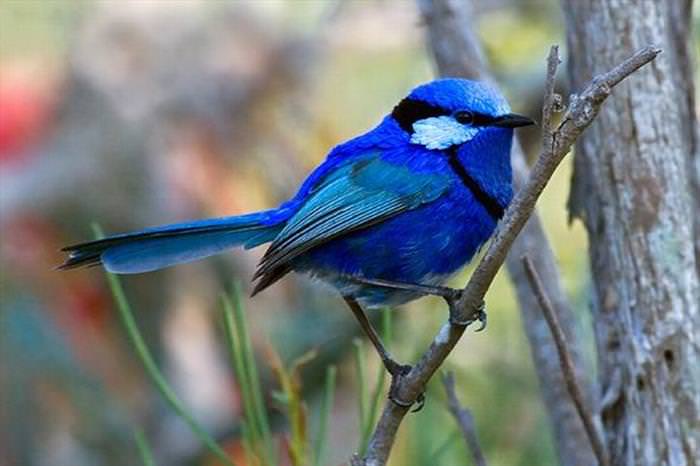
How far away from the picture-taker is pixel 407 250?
95.8 inches

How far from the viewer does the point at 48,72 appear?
456 centimetres

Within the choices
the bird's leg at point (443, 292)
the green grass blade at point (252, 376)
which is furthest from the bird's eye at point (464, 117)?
the green grass blade at point (252, 376)

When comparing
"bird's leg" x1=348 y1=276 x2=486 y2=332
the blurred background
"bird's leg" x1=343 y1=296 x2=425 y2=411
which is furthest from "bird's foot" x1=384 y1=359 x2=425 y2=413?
the blurred background

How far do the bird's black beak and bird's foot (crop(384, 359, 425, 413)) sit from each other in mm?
419

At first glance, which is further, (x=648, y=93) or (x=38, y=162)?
(x=38, y=162)

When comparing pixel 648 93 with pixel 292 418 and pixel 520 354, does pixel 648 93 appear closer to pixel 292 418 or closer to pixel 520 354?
pixel 292 418

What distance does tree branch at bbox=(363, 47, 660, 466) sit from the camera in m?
1.65

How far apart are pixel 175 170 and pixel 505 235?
2.84 metres

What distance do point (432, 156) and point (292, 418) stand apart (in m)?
0.54

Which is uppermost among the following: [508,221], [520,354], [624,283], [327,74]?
[327,74]

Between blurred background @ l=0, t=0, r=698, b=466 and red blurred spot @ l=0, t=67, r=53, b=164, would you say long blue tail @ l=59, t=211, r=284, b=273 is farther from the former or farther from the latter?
red blurred spot @ l=0, t=67, r=53, b=164

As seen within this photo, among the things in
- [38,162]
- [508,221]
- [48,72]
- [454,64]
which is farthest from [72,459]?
[508,221]

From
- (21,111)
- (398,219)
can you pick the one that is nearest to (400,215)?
(398,219)

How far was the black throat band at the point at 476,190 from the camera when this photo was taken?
2393 millimetres
